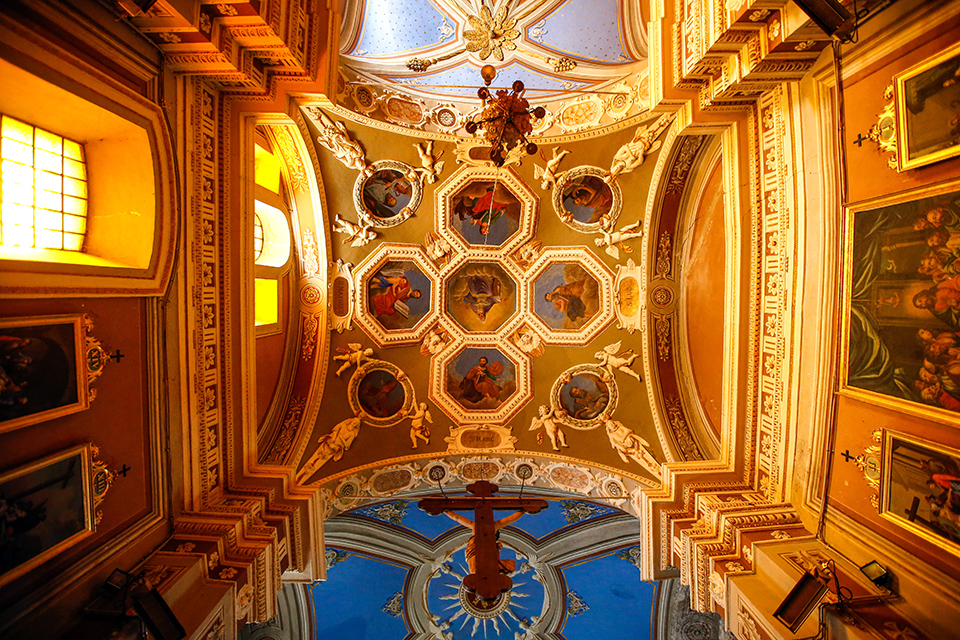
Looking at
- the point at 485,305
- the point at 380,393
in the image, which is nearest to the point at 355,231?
the point at 485,305

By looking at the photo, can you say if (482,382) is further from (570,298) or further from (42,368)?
(42,368)

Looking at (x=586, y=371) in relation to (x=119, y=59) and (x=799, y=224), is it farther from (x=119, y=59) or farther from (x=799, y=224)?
(x=119, y=59)

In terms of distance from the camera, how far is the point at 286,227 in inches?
405

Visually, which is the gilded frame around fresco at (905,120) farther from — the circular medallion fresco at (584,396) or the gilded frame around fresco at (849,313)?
the circular medallion fresco at (584,396)

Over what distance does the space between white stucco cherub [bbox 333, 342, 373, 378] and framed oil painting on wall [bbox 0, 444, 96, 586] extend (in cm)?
580

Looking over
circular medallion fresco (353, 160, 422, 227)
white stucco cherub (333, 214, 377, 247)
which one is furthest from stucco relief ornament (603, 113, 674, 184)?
white stucco cherub (333, 214, 377, 247)

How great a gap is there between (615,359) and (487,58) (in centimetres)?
720

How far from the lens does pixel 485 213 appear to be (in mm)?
11133

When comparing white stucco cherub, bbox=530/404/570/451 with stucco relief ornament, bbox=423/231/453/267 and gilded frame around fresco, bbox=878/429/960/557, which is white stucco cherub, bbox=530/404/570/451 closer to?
stucco relief ornament, bbox=423/231/453/267

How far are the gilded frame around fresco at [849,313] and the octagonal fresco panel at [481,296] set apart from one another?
699cm

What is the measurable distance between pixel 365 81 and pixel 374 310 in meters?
4.96

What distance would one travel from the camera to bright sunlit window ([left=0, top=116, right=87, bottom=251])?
5.10 meters

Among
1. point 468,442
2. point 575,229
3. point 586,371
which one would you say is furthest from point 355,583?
point 575,229

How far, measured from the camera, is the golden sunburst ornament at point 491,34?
→ 9305 mm
